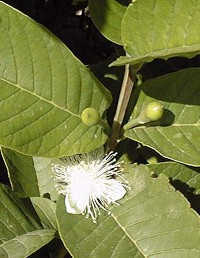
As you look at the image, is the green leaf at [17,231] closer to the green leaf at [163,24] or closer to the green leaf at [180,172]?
the green leaf at [180,172]

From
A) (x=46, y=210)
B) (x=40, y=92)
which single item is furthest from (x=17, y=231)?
(x=40, y=92)

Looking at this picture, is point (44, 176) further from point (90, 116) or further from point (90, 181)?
point (90, 116)

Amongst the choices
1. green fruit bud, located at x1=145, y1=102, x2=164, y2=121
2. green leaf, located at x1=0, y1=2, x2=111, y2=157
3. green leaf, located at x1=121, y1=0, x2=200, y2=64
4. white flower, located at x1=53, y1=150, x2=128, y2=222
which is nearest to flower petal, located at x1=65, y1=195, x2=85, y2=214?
white flower, located at x1=53, y1=150, x2=128, y2=222

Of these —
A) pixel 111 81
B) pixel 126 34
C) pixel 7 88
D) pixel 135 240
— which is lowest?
pixel 135 240

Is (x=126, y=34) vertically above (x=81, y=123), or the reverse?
(x=126, y=34)

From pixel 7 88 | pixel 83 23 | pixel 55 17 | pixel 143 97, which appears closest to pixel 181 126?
pixel 143 97

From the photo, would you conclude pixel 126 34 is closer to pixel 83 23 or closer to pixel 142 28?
pixel 142 28
